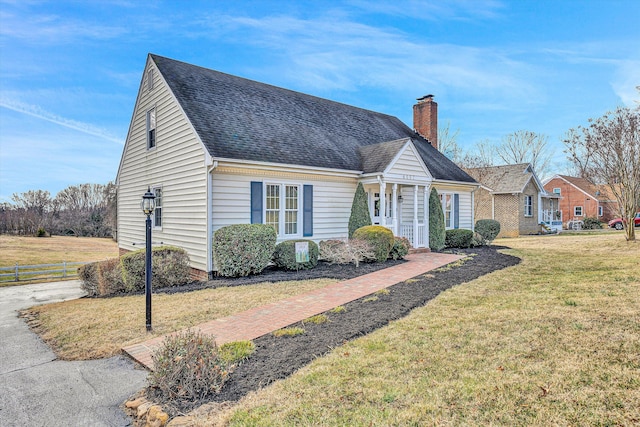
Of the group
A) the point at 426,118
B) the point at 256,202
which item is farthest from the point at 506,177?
the point at 256,202

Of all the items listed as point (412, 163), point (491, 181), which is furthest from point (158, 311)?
point (491, 181)

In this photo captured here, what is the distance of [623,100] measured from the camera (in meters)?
16.2

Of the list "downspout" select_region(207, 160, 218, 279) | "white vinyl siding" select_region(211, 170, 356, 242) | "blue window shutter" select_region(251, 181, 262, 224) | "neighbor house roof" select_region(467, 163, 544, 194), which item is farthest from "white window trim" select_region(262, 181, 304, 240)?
"neighbor house roof" select_region(467, 163, 544, 194)

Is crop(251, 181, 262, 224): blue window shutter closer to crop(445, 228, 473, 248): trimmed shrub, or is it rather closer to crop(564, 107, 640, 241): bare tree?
crop(445, 228, 473, 248): trimmed shrub

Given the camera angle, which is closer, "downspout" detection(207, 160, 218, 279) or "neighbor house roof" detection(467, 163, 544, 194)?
"downspout" detection(207, 160, 218, 279)

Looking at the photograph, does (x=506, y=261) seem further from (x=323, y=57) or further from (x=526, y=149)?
(x=526, y=149)

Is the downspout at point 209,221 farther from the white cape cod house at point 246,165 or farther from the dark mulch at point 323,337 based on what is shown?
the dark mulch at point 323,337

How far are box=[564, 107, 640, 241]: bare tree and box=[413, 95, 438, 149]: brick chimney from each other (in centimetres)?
716

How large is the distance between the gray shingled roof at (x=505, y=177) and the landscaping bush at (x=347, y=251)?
21920mm

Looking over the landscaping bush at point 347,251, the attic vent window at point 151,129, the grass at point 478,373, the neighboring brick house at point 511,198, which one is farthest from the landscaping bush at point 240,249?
the neighboring brick house at point 511,198

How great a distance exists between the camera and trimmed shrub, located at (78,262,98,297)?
10047 mm

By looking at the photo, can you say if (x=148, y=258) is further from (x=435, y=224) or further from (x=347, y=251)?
(x=435, y=224)

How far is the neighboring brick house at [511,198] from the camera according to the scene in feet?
93.9

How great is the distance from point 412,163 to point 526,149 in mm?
34907
